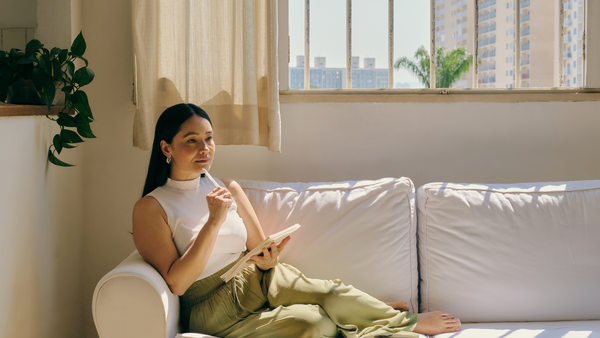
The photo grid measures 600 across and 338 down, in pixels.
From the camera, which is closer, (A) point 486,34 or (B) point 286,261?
(B) point 286,261

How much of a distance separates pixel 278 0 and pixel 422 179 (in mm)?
1124

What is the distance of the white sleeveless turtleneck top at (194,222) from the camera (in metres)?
1.45

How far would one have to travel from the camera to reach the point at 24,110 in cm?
148

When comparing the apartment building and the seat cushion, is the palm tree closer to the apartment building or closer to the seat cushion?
the apartment building

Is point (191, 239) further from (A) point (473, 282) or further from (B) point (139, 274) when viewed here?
(A) point (473, 282)

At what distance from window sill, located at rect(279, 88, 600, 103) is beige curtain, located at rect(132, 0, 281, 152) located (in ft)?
0.83

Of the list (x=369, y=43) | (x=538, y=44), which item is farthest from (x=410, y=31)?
(x=538, y=44)

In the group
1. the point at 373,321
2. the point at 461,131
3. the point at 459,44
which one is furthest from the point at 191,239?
the point at 459,44

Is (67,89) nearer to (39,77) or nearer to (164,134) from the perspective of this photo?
(39,77)

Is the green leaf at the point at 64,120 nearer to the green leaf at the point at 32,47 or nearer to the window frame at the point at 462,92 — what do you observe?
the green leaf at the point at 32,47

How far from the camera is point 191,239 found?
145cm

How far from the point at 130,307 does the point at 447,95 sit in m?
1.68

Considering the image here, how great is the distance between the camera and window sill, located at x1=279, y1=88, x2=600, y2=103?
6.99 feet

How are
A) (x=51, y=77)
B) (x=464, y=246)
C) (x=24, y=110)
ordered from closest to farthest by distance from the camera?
(x=24, y=110)
(x=51, y=77)
(x=464, y=246)
